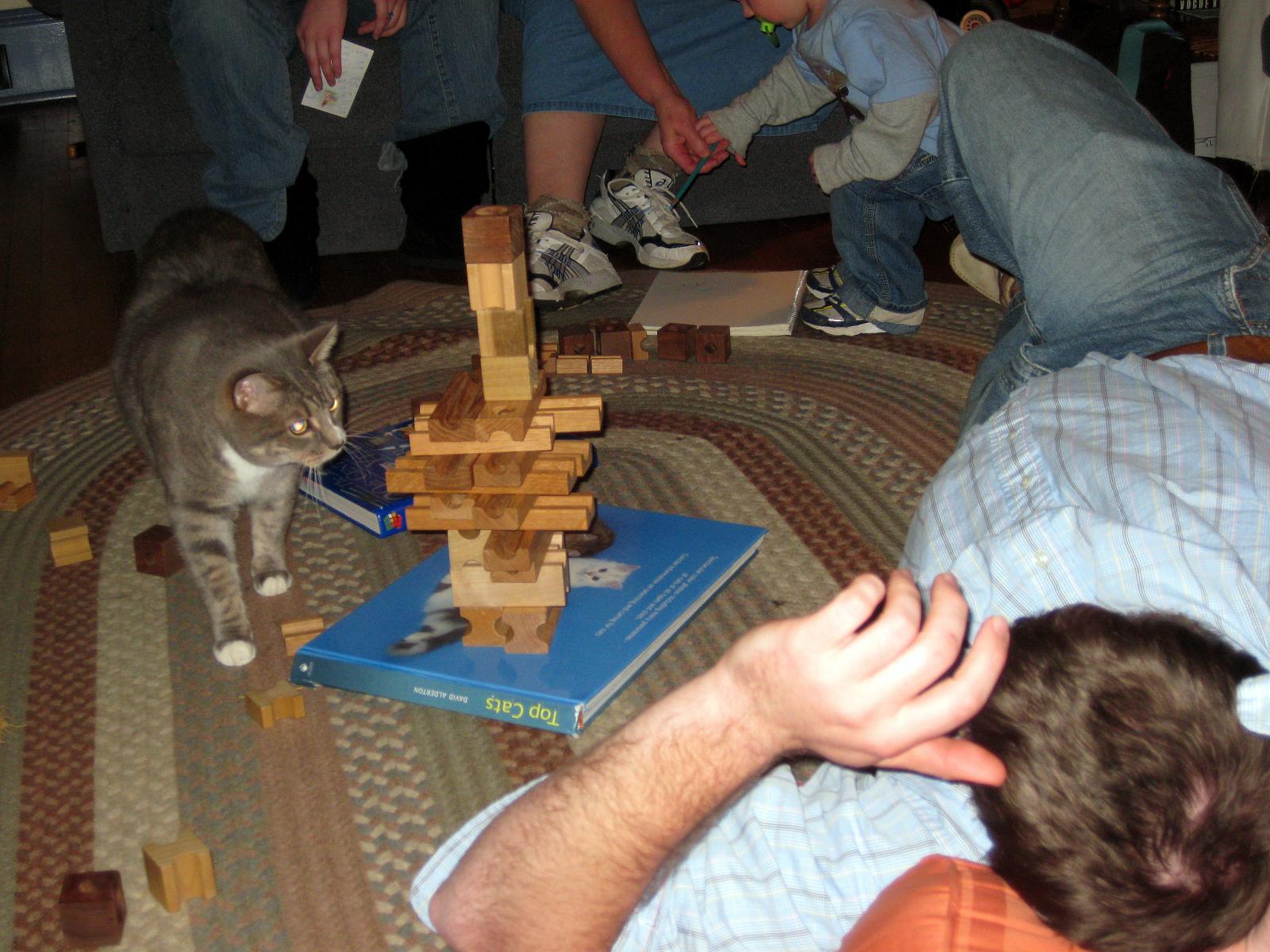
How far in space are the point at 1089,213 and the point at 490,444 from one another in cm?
68

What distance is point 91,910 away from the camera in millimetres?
847

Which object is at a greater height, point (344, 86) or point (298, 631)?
point (344, 86)

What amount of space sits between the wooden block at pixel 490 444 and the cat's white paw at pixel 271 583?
16.4 inches

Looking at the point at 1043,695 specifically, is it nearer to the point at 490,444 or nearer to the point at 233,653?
the point at 490,444

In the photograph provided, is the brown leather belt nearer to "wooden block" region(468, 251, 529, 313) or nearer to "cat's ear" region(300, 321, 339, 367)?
"wooden block" region(468, 251, 529, 313)

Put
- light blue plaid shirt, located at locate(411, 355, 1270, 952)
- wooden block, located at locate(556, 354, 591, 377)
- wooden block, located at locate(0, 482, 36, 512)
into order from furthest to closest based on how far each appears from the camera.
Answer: wooden block, located at locate(556, 354, 591, 377) → wooden block, located at locate(0, 482, 36, 512) → light blue plaid shirt, located at locate(411, 355, 1270, 952)

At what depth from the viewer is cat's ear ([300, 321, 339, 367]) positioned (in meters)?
1.29

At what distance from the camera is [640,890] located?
65 centimetres

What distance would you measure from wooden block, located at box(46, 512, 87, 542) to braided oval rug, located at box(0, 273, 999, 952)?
4 centimetres

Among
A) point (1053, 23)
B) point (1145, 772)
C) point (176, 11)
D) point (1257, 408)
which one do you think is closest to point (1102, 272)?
point (1257, 408)

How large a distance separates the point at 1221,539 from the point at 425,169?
191 cm

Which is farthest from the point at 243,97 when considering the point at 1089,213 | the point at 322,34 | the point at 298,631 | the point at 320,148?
the point at 1089,213

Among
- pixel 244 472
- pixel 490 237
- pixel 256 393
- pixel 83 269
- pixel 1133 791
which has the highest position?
pixel 490 237

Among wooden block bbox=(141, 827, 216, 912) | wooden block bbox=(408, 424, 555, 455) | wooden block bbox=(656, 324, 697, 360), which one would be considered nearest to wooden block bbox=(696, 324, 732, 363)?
wooden block bbox=(656, 324, 697, 360)
